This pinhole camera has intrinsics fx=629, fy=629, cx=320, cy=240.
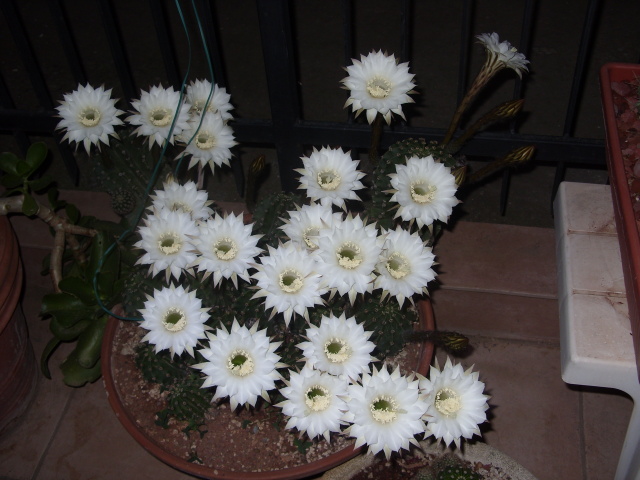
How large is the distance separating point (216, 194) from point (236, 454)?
1230 millimetres

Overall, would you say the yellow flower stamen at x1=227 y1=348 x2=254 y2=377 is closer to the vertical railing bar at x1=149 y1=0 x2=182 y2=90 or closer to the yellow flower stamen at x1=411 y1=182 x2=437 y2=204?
the yellow flower stamen at x1=411 y1=182 x2=437 y2=204

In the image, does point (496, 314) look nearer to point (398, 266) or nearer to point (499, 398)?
point (499, 398)

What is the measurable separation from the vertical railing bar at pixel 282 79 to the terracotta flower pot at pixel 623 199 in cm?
85

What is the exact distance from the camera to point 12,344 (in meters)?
1.87

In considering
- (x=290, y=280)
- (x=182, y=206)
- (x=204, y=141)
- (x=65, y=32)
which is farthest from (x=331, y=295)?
(x=65, y=32)

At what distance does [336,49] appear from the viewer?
332 centimetres

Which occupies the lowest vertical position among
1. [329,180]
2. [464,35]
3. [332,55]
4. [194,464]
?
[194,464]

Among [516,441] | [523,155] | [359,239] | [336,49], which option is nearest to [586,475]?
[516,441]

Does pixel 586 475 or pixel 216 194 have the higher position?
pixel 216 194

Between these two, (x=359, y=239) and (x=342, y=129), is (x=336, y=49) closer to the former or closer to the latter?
(x=342, y=129)

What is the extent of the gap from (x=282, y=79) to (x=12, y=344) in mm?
1119

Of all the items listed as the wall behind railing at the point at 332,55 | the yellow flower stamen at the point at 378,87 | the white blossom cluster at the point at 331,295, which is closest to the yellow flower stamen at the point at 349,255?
the white blossom cluster at the point at 331,295

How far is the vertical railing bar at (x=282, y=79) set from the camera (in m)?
1.65

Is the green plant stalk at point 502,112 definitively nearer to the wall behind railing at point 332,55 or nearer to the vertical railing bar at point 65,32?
the wall behind railing at point 332,55
